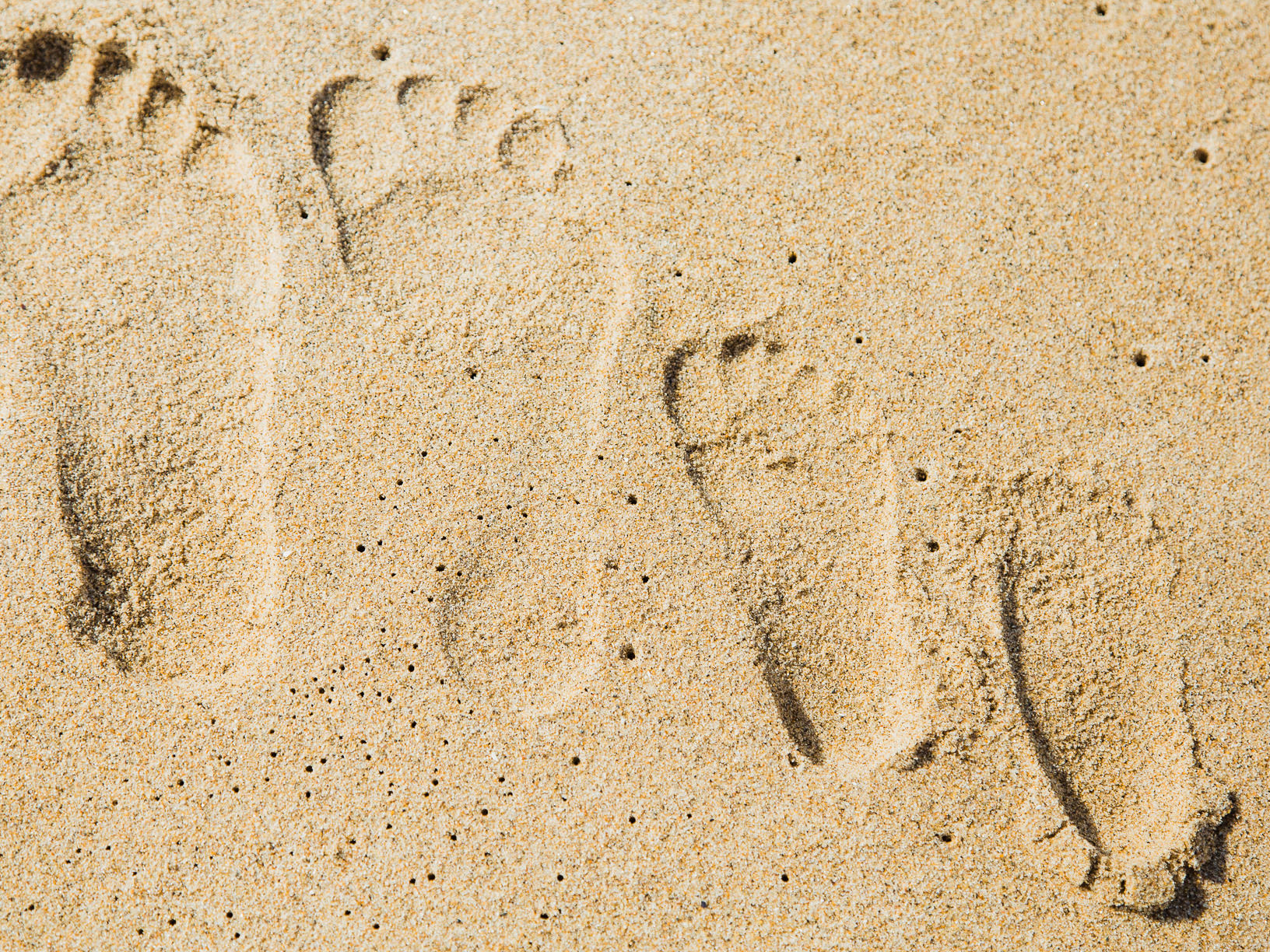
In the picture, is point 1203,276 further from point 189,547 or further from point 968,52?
point 189,547

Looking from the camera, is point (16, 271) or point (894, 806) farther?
point (16, 271)

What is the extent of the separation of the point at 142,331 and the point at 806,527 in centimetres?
143

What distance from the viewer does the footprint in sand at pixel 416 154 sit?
5.81 ft

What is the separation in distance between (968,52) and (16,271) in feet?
6.94

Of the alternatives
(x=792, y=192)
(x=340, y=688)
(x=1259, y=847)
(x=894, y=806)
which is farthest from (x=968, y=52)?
(x=340, y=688)

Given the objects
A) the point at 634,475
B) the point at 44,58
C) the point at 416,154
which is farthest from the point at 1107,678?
the point at 44,58

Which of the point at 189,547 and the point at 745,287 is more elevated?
the point at 745,287

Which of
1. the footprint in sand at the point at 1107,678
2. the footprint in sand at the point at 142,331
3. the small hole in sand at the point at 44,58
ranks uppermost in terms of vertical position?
the small hole in sand at the point at 44,58

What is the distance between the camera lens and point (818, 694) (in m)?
1.63

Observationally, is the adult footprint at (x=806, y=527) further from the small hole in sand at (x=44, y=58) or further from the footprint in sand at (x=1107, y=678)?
the small hole in sand at (x=44, y=58)

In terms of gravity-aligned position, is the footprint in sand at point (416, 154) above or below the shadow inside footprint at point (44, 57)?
below

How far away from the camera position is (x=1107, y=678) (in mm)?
Result: 1638

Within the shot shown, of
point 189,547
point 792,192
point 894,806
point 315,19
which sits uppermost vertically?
point 315,19

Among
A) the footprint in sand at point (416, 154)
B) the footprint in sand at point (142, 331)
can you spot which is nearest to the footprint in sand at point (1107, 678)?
the footprint in sand at point (416, 154)
